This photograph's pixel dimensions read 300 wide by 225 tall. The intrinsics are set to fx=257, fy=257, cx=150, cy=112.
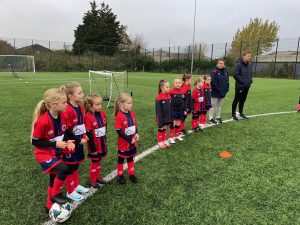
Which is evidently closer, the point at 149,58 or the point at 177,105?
the point at 177,105

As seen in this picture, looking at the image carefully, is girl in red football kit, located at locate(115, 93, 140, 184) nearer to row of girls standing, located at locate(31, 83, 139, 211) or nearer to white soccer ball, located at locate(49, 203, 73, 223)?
row of girls standing, located at locate(31, 83, 139, 211)

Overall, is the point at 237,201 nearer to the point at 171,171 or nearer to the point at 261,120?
the point at 171,171

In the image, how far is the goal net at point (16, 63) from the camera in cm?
3290

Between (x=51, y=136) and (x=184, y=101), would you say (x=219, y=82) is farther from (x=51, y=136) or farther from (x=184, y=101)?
(x=51, y=136)

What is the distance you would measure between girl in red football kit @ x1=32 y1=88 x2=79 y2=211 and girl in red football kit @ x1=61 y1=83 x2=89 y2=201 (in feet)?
1.00

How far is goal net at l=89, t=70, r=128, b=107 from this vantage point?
33.5 ft

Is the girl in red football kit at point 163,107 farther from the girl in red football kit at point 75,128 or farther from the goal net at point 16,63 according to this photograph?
the goal net at point 16,63

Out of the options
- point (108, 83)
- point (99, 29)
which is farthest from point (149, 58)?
point (108, 83)

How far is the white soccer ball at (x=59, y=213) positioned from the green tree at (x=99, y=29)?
181 feet

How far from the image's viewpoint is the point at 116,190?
3631mm

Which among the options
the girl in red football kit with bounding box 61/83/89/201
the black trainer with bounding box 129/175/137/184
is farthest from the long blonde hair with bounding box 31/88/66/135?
the black trainer with bounding box 129/175/137/184

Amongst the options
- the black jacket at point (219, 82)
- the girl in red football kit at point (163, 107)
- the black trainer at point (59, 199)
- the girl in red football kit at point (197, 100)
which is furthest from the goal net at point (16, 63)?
the black trainer at point (59, 199)

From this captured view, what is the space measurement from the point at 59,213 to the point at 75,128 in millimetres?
1049

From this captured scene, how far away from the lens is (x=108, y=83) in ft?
37.1
